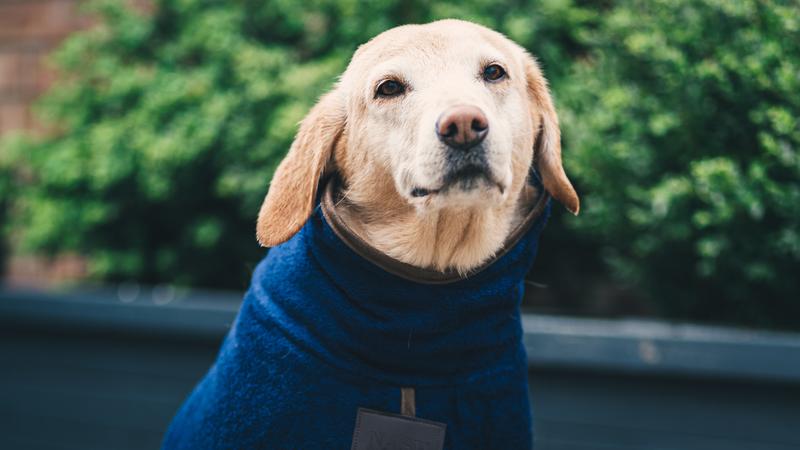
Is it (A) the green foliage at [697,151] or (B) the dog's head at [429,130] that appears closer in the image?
(B) the dog's head at [429,130]

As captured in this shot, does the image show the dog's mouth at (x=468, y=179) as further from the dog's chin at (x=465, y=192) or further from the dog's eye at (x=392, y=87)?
the dog's eye at (x=392, y=87)

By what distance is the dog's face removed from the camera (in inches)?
53.0

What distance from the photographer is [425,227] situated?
1501 millimetres

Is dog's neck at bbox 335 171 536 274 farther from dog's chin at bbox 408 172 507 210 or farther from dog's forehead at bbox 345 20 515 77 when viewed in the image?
dog's forehead at bbox 345 20 515 77

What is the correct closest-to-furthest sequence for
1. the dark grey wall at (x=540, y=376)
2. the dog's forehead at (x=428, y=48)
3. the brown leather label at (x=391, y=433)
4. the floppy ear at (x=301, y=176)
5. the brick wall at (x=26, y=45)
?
the brown leather label at (x=391, y=433) → the floppy ear at (x=301, y=176) → the dog's forehead at (x=428, y=48) → the dark grey wall at (x=540, y=376) → the brick wall at (x=26, y=45)

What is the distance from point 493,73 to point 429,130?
309 millimetres

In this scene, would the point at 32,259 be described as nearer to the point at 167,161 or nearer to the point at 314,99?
the point at 167,161

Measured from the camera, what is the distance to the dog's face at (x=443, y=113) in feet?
4.42

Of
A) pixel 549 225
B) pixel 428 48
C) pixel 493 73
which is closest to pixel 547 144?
pixel 493 73

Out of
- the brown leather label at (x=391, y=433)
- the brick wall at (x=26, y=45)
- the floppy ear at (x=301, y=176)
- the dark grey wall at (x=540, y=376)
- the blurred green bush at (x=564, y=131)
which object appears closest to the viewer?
the brown leather label at (x=391, y=433)

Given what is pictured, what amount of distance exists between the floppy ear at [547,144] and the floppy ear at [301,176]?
473mm

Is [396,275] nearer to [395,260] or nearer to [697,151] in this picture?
[395,260]

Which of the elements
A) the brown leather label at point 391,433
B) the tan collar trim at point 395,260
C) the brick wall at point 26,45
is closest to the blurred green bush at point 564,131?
the brick wall at point 26,45

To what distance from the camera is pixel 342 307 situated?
52.5 inches
